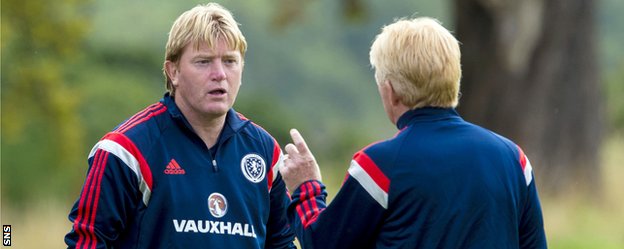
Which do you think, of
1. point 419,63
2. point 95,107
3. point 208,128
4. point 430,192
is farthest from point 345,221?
point 95,107

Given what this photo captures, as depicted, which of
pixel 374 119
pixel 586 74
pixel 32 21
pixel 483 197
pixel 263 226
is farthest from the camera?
pixel 374 119

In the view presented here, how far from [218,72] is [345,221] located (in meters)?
1.00

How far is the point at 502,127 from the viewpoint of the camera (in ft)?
48.1

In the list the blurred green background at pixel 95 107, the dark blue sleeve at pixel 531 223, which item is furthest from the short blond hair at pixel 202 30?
the blurred green background at pixel 95 107

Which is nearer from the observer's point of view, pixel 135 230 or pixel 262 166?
pixel 135 230

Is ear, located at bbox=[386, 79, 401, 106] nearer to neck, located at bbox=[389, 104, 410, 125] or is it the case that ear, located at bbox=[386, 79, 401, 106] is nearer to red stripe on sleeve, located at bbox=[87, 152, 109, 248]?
neck, located at bbox=[389, 104, 410, 125]

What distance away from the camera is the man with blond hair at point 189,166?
4824 millimetres

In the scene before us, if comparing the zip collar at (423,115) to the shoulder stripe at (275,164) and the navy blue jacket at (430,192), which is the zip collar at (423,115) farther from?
the shoulder stripe at (275,164)

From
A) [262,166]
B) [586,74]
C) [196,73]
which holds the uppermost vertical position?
[586,74]

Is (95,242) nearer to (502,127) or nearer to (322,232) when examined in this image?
(322,232)

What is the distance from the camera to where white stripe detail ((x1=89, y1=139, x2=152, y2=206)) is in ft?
15.9

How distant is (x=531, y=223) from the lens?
452 cm

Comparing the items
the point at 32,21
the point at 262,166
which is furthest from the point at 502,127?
the point at 262,166

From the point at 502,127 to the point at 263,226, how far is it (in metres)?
9.75
